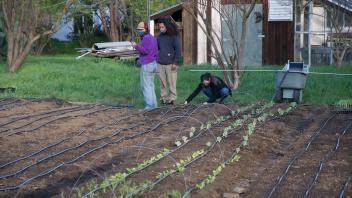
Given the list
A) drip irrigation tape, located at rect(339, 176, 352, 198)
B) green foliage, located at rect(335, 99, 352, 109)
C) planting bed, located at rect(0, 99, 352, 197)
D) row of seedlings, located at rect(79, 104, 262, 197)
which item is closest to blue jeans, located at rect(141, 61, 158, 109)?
planting bed, located at rect(0, 99, 352, 197)

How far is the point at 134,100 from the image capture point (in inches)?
590

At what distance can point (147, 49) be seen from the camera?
13.2m

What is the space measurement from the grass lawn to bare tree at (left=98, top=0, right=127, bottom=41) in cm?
1102

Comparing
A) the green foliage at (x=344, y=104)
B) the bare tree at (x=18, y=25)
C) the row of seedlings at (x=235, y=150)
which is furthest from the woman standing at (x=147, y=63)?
the bare tree at (x=18, y=25)

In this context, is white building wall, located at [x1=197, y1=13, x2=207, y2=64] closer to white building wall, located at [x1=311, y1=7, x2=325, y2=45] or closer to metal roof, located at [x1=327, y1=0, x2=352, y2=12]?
white building wall, located at [x1=311, y1=7, x2=325, y2=45]

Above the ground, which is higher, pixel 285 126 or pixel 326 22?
pixel 326 22

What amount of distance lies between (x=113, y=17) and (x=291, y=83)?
20.2m

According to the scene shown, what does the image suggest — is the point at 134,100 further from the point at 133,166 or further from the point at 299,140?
the point at 133,166

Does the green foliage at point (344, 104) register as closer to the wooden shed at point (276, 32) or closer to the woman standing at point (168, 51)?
the woman standing at point (168, 51)

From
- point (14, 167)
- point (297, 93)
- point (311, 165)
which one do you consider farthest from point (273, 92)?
point (14, 167)

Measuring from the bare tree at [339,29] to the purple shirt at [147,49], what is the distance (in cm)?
972

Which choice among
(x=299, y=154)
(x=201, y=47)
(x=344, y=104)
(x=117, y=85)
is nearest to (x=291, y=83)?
(x=344, y=104)

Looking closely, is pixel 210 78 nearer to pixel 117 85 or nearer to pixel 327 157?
pixel 117 85

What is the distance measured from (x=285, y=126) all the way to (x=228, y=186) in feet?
13.3
